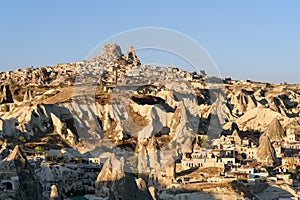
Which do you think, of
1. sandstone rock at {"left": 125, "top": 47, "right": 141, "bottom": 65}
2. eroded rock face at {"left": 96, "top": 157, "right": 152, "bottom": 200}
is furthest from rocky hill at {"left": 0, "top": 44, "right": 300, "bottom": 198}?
sandstone rock at {"left": 125, "top": 47, "right": 141, "bottom": 65}

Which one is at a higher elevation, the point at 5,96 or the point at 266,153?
the point at 5,96

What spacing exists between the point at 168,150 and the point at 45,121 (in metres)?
21.3

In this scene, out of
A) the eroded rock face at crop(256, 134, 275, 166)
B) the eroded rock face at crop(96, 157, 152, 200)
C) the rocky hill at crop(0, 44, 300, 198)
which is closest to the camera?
the eroded rock face at crop(96, 157, 152, 200)

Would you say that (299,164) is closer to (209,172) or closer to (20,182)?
(209,172)

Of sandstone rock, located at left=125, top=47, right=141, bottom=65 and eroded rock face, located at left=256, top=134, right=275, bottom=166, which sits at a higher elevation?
sandstone rock, located at left=125, top=47, right=141, bottom=65

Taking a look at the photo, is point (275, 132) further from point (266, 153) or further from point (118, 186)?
point (118, 186)

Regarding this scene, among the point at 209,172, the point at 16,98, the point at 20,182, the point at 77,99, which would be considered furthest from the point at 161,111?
the point at 20,182

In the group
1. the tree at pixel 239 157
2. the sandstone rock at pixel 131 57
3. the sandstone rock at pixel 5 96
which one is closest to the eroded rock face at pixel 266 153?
the tree at pixel 239 157

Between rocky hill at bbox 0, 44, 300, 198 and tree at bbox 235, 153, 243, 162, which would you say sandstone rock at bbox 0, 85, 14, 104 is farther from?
tree at bbox 235, 153, 243, 162

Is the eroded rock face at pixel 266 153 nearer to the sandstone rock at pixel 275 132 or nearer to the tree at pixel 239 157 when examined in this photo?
the tree at pixel 239 157

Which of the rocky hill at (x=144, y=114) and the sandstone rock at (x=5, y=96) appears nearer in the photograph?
the rocky hill at (x=144, y=114)

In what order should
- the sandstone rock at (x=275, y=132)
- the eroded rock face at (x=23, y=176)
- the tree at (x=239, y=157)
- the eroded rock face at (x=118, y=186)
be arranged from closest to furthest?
1. the eroded rock face at (x=23, y=176)
2. the eroded rock face at (x=118, y=186)
3. the tree at (x=239, y=157)
4. the sandstone rock at (x=275, y=132)

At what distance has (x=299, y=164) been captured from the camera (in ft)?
131

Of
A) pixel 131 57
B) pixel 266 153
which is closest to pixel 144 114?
pixel 266 153
